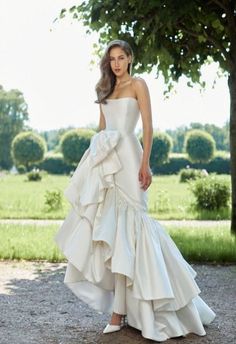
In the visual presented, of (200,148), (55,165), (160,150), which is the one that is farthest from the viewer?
(55,165)

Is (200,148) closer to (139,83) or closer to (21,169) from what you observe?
(21,169)

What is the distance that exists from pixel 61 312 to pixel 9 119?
2860 inches

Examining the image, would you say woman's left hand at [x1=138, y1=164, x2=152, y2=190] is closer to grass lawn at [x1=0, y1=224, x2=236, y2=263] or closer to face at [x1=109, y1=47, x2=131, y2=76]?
face at [x1=109, y1=47, x2=131, y2=76]

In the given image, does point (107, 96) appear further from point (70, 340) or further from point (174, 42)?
point (174, 42)

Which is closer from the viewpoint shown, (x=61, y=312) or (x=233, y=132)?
(x=61, y=312)

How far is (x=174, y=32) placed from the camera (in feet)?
34.1

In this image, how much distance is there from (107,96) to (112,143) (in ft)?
1.26

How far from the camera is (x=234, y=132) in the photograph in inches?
405

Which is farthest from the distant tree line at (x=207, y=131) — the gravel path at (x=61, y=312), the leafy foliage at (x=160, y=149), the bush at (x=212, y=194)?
the gravel path at (x=61, y=312)

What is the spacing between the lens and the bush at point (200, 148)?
58.0m

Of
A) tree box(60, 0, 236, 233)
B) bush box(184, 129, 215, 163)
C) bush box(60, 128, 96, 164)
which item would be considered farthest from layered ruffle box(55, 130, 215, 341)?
bush box(184, 129, 215, 163)

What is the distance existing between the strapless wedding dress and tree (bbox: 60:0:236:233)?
13.8 ft

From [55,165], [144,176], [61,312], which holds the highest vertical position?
[144,176]

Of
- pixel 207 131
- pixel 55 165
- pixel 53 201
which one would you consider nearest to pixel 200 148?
pixel 55 165
